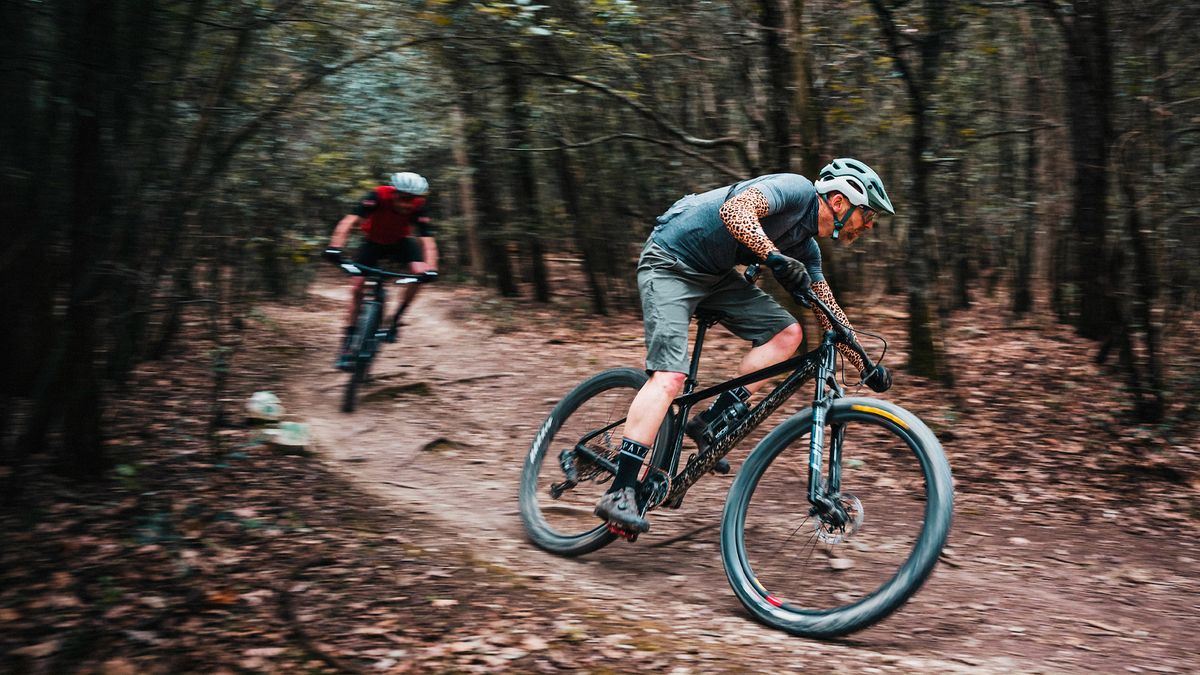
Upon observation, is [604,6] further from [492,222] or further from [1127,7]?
[492,222]

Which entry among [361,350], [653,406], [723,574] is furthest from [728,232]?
[361,350]

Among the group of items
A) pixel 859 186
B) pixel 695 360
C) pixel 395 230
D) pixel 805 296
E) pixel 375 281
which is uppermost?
pixel 859 186

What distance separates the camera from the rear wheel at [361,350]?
7.37 meters

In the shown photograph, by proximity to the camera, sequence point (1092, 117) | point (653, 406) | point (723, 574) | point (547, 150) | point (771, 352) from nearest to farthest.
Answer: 1. point (653, 406)
2. point (771, 352)
3. point (723, 574)
4. point (1092, 117)
5. point (547, 150)

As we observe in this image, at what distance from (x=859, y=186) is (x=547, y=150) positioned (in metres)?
5.11

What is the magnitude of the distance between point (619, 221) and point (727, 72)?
7.66 feet

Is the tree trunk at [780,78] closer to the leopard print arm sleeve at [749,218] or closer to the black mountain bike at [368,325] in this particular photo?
the black mountain bike at [368,325]

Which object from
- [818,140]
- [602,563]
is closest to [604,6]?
[818,140]

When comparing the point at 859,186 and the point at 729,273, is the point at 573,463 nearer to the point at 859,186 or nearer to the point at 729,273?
the point at 729,273

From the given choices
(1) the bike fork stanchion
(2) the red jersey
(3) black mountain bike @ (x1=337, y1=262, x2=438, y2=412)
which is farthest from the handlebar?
(1) the bike fork stanchion

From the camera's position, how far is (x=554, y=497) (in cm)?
492

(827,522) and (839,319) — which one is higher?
(839,319)

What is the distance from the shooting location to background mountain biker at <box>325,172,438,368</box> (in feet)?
24.8

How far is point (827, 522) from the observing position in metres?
3.78
